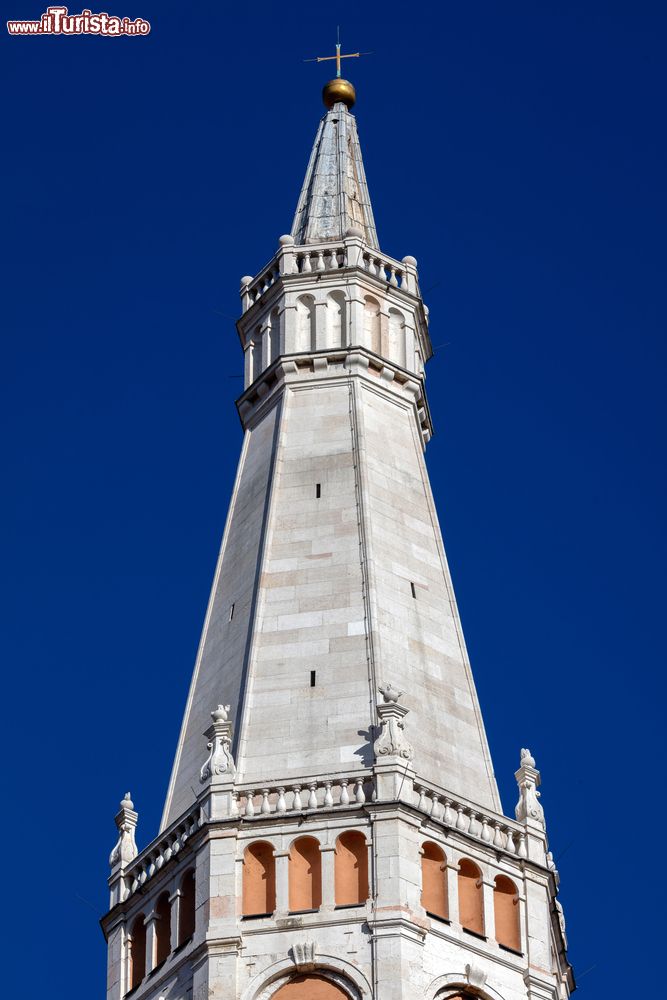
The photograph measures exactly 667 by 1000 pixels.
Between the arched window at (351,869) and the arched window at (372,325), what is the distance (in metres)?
17.3

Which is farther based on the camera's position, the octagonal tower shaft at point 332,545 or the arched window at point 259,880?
the octagonal tower shaft at point 332,545

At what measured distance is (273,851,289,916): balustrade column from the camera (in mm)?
62062

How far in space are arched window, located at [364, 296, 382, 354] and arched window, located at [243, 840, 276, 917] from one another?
1747cm

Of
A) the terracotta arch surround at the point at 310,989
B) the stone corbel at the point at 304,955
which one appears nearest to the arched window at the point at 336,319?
the stone corbel at the point at 304,955

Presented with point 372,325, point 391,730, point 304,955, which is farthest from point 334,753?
point 372,325

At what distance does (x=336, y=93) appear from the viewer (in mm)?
85688

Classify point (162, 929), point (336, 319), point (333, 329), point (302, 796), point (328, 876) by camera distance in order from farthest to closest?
point (336, 319)
point (333, 329)
point (162, 929)
point (302, 796)
point (328, 876)

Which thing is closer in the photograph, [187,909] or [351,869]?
[351,869]

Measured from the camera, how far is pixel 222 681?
68.6 meters

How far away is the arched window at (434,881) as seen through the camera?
6256 centimetres

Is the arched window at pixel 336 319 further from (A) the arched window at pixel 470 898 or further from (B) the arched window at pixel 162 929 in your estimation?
(B) the arched window at pixel 162 929

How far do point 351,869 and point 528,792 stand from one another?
603cm

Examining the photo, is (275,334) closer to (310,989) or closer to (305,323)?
(305,323)

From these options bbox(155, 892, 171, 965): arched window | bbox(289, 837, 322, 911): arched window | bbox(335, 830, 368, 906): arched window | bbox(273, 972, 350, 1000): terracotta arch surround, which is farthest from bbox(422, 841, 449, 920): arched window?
bbox(155, 892, 171, 965): arched window
